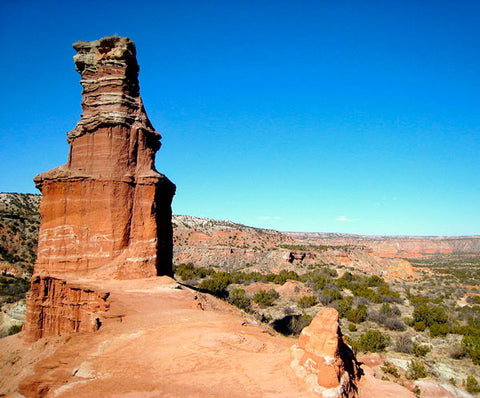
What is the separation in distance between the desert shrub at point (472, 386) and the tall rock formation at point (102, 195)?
540 inches

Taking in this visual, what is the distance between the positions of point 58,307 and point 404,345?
16.9 meters

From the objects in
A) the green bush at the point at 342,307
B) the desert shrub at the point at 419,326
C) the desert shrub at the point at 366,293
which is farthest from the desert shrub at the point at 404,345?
the desert shrub at the point at 366,293

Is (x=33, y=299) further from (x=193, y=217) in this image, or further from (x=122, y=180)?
(x=193, y=217)

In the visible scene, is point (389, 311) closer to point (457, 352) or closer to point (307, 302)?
point (307, 302)

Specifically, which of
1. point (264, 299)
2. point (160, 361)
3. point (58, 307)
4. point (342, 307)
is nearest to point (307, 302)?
point (342, 307)

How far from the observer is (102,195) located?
13.9 metres

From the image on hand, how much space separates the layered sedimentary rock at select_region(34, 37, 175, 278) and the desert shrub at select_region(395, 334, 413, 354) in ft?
43.1

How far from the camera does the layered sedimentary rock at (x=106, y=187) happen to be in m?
13.6

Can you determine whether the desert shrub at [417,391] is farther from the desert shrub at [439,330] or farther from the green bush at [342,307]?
the green bush at [342,307]

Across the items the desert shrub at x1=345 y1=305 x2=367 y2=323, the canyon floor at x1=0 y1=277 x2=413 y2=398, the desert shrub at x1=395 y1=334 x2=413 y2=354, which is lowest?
the desert shrub at x1=395 y1=334 x2=413 y2=354

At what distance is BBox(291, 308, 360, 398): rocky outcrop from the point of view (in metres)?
5.93

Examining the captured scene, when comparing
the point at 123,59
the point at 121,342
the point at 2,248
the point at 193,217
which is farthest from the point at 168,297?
the point at 193,217

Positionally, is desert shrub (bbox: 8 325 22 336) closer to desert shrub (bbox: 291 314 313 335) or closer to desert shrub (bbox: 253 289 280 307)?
desert shrub (bbox: 291 314 313 335)

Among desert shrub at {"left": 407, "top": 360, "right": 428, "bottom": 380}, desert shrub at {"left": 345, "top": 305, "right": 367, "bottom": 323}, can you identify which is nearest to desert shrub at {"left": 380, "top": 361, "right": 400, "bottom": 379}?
desert shrub at {"left": 407, "top": 360, "right": 428, "bottom": 380}
